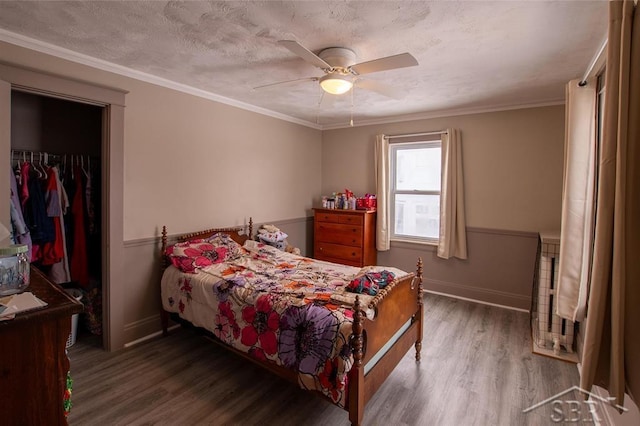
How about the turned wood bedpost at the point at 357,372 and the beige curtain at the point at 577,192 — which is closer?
the turned wood bedpost at the point at 357,372

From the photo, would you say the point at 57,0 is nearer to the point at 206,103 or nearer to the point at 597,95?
the point at 206,103

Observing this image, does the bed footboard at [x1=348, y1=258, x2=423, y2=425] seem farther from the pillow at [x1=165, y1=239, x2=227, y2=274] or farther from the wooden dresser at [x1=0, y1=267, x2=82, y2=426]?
the pillow at [x1=165, y1=239, x2=227, y2=274]

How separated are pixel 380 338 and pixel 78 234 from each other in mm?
2913

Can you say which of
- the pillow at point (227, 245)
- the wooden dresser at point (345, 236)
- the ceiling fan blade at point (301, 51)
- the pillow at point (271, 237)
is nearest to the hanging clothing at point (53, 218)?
the pillow at point (227, 245)

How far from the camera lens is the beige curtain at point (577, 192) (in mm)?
2346

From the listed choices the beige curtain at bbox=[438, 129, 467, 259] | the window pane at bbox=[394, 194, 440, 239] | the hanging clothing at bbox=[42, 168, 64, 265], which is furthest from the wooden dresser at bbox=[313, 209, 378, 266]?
the hanging clothing at bbox=[42, 168, 64, 265]

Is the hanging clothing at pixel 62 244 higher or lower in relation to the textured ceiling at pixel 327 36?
lower

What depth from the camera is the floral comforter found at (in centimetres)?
188

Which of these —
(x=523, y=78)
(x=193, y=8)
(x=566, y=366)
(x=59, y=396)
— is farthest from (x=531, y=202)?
(x=59, y=396)

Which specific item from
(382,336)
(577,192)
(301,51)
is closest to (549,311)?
(577,192)

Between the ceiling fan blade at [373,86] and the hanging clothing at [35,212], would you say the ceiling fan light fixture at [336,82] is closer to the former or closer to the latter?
the ceiling fan blade at [373,86]

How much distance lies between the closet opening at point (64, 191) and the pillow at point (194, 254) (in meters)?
0.60

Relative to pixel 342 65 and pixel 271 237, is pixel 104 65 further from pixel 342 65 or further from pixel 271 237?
pixel 271 237

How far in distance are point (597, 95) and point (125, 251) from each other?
4155 mm
